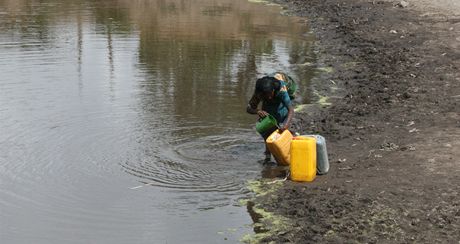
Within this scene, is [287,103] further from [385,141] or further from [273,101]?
[385,141]

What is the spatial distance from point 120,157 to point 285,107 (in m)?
2.32

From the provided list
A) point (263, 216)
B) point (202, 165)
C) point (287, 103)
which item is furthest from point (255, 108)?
point (263, 216)

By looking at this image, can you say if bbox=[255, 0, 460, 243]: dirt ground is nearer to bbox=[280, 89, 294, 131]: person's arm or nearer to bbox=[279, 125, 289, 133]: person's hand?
bbox=[279, 125, 289, 133]: person's hand

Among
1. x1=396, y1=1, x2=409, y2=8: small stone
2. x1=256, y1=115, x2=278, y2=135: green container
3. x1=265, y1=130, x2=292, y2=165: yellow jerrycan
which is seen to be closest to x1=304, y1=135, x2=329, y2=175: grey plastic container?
x1=265, y1=130, x2=292, y2=165: yellow jerrycan

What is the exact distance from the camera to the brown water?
784 cm

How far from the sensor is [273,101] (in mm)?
9164

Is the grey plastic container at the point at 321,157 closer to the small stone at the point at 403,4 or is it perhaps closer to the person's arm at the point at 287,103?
the person's arm at the point at 287,103

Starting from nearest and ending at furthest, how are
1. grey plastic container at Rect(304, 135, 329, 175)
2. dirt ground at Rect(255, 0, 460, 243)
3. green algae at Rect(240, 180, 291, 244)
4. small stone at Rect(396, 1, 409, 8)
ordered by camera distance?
dirt ground at Rect(255, 0, 460, 243)
green algae at Rect(240, 180, 291, 244)
grey plastic container at Rect(304, 135, 329, 175)
small stone at Rect(396, 1, 409, 8)

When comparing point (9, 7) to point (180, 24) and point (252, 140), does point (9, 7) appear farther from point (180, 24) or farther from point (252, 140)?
point (252, 140)

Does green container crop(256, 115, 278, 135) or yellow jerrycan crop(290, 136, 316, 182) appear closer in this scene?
yellow jerrycan crop(290, 136, 316, 182)

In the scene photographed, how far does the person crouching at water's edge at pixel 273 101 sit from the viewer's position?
873 centimetres

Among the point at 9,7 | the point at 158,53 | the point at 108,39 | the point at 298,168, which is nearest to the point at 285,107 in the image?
the point at 298,168

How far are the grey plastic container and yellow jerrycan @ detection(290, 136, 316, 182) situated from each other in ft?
0.36

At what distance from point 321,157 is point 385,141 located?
160 centimetres
